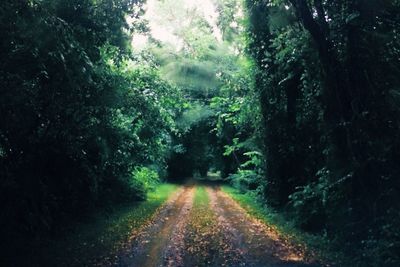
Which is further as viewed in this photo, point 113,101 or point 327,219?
point 113,101

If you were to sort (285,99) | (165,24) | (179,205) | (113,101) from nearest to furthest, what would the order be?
(113,101), (285,99), (179,205), (165,24)

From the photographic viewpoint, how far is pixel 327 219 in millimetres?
12773

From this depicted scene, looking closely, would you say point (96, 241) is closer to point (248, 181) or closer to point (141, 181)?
point (141, 181)

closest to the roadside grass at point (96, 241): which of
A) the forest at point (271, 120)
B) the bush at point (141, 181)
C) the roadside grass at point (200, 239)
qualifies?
the forest at point (271, 120)

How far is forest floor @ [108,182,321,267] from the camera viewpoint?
32.9ft

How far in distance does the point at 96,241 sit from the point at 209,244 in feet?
11.1

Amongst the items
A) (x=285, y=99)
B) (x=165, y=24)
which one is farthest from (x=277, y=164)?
(x=165, y=24)

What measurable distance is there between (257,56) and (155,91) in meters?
5.24

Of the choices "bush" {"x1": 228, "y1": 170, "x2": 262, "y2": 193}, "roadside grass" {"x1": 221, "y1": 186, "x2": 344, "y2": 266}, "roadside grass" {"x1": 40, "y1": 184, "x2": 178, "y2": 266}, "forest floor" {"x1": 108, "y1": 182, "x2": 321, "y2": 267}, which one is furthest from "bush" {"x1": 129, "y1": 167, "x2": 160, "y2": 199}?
"roadside grass" {"x1": 221, "y1": 186, "x2": 344, "y2": 266}

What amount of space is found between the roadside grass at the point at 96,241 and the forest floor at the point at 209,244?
382mm

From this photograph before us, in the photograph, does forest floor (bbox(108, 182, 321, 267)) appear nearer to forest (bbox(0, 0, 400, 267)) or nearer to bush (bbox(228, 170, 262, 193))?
forest (bbox(0, 0, 400, 267))

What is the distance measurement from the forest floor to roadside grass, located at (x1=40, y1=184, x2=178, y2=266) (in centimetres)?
38

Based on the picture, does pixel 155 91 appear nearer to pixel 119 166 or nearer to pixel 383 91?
pixel 119 166

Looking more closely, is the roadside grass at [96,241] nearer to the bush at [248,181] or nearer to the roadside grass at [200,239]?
the roadside grass at [200,239]
